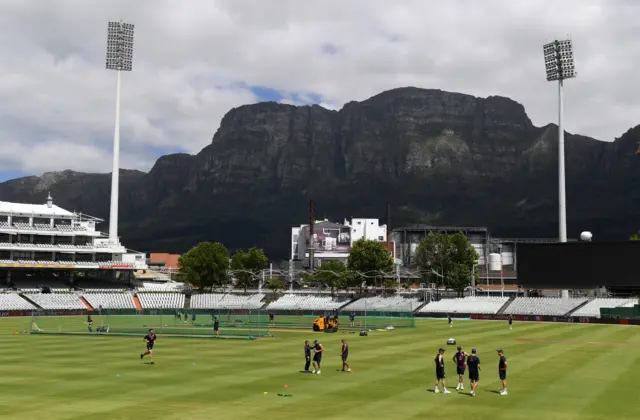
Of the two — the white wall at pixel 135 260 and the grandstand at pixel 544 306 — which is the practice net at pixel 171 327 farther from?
the white wall at pixel 135 260

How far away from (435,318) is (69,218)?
3271 inches

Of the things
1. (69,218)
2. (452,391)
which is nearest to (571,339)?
(452,391)

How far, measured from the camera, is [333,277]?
534 ft

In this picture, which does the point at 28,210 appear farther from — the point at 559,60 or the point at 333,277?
the point at 559,60

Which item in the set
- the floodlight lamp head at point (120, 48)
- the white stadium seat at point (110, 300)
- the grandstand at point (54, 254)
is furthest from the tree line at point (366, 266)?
the floodlight lamp head at point (120, 48)

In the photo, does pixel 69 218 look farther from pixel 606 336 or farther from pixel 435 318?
pixel 606 336

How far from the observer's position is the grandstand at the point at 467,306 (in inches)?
4616

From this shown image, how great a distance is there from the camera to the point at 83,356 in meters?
49.4

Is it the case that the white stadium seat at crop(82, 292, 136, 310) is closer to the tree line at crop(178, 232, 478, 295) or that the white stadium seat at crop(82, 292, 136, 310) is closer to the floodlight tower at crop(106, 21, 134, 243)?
the tree line at crop(178, 232, 478, 295)

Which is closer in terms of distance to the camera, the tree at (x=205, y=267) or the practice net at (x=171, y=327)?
the practice net at (x=171, y=327)

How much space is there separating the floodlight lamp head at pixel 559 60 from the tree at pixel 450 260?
3978cm

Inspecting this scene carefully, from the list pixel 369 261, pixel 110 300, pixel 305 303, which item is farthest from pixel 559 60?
pixel 110 300

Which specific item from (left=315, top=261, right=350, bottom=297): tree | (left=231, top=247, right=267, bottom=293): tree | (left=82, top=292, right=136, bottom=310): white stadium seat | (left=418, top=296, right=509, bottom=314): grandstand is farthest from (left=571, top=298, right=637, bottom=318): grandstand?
(left=231, top=247, right=267, bottom=293): tree

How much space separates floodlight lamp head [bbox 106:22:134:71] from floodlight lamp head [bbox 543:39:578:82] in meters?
84.0
